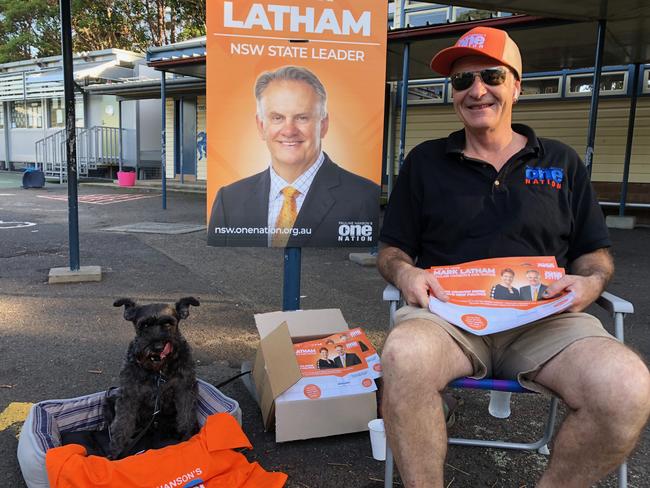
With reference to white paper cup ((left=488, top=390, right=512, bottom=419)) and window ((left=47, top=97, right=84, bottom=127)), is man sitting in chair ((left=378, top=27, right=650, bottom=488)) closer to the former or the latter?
white paper cup ((left=488, top=390, right=512, bottom=419))

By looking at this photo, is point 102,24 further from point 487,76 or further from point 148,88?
point 487,76

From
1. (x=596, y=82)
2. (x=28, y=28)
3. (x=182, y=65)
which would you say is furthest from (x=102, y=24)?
(x=596, y=82)

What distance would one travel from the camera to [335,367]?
2639 mm

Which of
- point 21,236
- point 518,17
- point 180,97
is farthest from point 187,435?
point 180,97

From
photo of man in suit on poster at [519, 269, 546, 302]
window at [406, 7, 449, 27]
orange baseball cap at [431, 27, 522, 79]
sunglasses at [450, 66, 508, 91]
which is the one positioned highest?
window at [406, 7, 449, 27]

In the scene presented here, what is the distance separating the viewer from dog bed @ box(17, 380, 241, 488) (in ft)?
6.58

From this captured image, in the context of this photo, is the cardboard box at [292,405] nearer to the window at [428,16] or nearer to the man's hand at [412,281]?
the man's hand at [412,281]

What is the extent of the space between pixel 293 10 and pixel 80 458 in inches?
91.4

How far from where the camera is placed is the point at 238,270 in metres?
6.23

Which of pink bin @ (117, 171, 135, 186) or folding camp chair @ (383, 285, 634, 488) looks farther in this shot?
pink bin @ (117, 171, 135, 186)

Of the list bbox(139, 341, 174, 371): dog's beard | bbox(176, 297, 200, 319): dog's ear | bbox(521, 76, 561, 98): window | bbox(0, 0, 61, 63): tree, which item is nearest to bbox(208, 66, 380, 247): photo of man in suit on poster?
bbox(176, 297, 200, 319): dog's ear

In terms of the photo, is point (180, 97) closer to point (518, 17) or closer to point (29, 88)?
point (29, 88)

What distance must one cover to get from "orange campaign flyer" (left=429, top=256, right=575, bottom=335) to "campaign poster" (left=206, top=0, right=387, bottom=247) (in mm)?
1060

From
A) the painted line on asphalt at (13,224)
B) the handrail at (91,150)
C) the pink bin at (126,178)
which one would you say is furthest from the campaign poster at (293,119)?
the handrail at (91,150)
